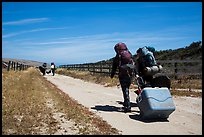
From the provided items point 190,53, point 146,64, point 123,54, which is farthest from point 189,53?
point 123,54

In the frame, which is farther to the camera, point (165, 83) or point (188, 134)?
point (165, 83)

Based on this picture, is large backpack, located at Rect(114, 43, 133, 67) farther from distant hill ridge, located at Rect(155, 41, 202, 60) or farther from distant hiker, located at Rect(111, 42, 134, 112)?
distant hill ridge, located at Rect(155, 41, 202, 60)

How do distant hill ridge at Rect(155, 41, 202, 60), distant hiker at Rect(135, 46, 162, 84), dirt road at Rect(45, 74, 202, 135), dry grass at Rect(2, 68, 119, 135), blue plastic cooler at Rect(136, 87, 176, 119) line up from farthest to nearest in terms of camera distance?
distant hill ridge at Rect(155, 41, 202, 60) < distant hiker at Rect(135, 46, 162, 84) < blue plastic cooler at Rect(136, 87, 176, 119) < dirt road at Rect(45, 74, 202, 135) < dry grass at Rect(2, 68, 119, 135)

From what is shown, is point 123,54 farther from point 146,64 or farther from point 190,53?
point 190,53

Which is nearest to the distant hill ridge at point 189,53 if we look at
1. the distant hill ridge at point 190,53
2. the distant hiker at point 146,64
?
the distant hill ridge at point 190,53

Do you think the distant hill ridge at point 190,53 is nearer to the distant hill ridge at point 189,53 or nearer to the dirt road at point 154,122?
the distant hill ridge at point 189,53

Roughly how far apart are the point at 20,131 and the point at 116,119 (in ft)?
8.50

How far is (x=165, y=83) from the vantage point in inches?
368

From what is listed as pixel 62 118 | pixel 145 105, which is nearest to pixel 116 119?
pixel 145 105

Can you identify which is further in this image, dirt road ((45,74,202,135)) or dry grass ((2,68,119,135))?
dirt road ((45,74,202,135))

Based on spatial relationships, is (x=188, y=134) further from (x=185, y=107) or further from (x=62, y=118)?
(x=185, y=107)

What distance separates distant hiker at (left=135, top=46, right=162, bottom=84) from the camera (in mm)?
8484

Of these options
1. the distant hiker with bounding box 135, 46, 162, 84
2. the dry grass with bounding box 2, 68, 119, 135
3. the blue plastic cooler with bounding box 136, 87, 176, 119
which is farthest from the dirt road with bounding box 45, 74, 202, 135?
the distant hiker with bounding box 135, 46, 162, 84

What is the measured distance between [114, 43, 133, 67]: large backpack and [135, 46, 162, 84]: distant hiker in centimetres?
37
